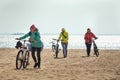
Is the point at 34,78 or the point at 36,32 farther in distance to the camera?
the point at 36,32

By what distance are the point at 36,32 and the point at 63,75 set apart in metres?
3.52

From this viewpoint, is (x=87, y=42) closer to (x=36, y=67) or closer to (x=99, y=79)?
(x=36, y=67)

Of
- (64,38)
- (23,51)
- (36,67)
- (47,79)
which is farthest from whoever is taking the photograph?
(64,38)

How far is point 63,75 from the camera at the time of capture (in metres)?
14.6

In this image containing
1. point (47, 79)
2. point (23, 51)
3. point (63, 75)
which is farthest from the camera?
point (23, 51)

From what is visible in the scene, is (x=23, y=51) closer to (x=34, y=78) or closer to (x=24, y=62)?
(x=24, y=62)

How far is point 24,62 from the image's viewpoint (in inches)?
677

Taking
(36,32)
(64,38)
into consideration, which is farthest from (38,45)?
(64,38)

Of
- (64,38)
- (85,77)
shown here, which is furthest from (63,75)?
(64,38)

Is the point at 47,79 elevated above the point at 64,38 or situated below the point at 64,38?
below

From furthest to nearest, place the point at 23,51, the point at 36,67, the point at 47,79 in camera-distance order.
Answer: the point at 36,67 → the point at 23,51 → the point at 47,79

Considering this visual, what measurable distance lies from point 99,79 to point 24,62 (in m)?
4.94

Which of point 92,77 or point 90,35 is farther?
point 90,35

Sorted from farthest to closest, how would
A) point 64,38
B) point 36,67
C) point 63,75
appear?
point 64,38, point 36,67, point 63,75
